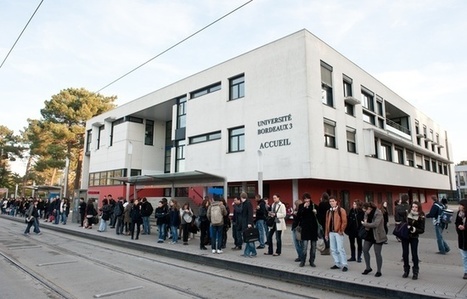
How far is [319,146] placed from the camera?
59.9 feet

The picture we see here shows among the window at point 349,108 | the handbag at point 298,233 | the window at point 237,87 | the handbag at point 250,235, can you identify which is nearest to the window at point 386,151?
the window at point 349,108

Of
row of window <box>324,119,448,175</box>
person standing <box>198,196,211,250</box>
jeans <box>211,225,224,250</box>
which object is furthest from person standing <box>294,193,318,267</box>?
row of window <box>324,119,448,175</box>

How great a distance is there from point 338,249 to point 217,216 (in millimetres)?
4206

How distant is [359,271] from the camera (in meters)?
7.51

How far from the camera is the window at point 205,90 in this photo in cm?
2389

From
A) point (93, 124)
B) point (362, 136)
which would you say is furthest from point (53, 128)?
point (362, 136)

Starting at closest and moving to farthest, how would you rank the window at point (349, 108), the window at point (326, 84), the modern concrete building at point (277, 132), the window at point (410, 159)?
the modern concrete building at point (277, 132)
the window at point (326, 84)
the window at point (349, 108)
the window at point (410, 159)

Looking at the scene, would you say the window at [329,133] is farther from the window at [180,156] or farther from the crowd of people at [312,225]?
the window at [180,156]

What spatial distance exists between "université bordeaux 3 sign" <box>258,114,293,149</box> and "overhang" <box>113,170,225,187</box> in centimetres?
497

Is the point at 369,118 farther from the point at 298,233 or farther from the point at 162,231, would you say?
the point at 298,233

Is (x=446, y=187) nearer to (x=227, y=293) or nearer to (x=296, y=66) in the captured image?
(x=296, y=66)

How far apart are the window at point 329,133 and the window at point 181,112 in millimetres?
12137

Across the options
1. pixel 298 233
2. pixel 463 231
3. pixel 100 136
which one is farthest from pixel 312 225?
pixel 100 136

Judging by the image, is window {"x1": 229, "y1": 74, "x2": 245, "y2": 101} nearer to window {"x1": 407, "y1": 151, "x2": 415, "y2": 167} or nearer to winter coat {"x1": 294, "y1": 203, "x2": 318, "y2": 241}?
winter coat {"x1": 294, "y1": 203, "x2": 318, "y2": 241}
